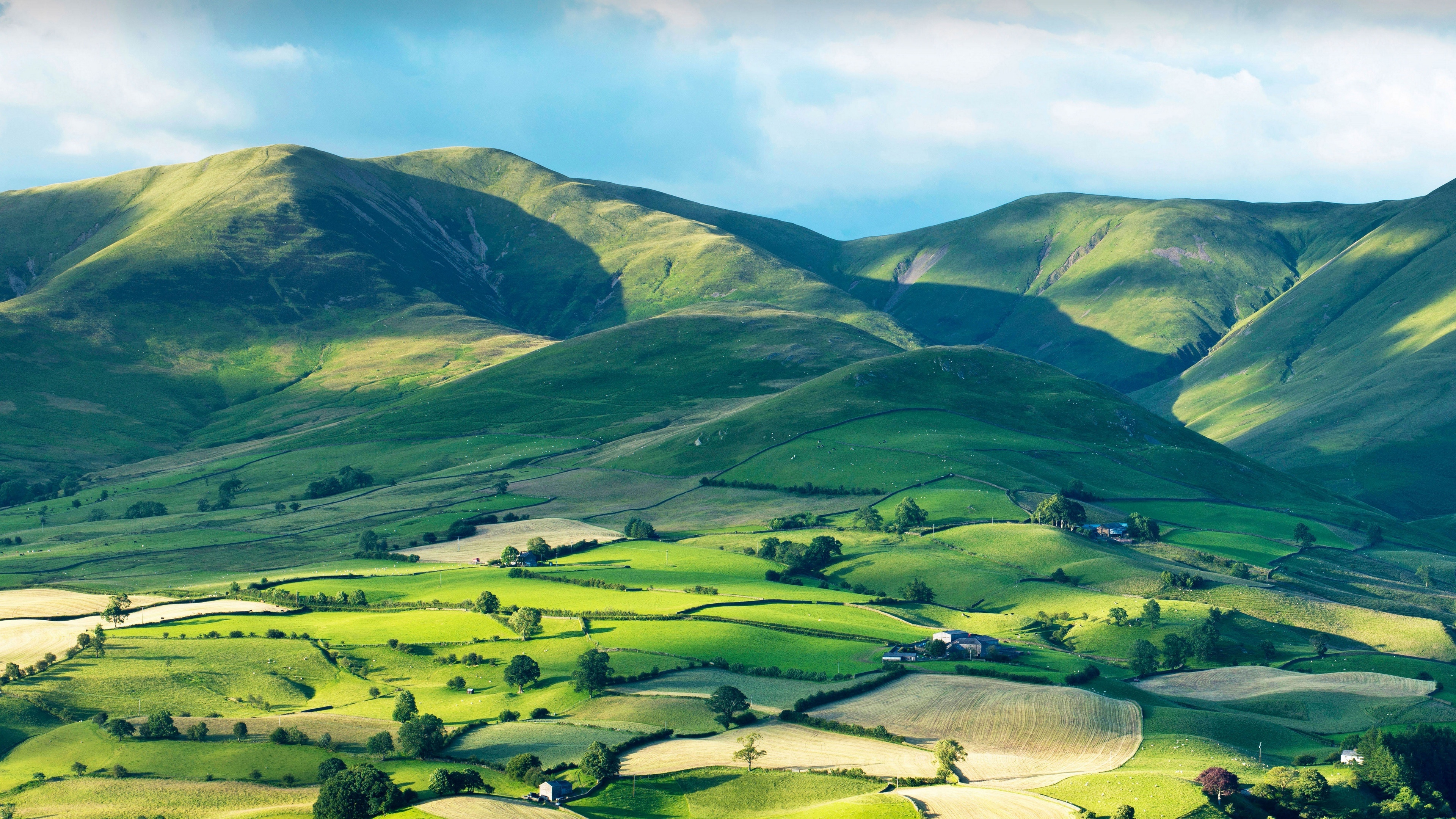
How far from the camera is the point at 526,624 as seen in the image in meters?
121

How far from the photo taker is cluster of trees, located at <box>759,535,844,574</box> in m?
162

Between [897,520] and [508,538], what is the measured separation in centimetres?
6062

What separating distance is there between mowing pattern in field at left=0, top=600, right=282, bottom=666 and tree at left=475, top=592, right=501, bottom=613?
22535mm

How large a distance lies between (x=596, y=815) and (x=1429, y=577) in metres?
176

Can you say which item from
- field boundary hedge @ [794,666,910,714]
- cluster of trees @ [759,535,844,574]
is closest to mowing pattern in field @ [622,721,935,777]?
field boundary hedge @ [794,666,910,714]

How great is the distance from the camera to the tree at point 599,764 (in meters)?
82.9

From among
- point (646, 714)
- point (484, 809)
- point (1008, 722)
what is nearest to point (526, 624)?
point (646, 714)

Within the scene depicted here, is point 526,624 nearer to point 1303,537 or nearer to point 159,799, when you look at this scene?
point 159,799

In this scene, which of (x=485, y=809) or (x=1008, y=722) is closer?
(x=485, y=809)

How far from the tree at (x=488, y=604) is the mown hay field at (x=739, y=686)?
93.0 feet

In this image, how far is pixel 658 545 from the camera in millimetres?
173500

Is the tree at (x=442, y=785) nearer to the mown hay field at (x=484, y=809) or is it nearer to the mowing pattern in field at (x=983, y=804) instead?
the mown hay field at (x=484, y=809)

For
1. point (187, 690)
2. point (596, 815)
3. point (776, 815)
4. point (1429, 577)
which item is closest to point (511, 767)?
point (596, 815)

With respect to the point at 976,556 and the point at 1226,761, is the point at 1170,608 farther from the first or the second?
the point at 1226,761
